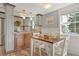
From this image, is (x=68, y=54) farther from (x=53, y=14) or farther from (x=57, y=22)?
(x=53, y=14)

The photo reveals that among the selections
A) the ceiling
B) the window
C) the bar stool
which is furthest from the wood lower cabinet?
the window

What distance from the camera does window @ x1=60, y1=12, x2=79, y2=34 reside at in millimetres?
1839

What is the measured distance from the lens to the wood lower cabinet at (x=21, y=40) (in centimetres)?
184

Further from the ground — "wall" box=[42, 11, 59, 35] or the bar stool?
"wall" box=[42, 11, 59, 35]

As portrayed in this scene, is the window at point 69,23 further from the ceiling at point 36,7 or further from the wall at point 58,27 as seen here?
the ceiling at point 36,7

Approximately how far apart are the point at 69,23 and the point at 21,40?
0.87 metres

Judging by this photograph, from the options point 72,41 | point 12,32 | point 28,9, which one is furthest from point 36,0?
point 72,41

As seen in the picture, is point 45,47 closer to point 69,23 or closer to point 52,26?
point 52,26

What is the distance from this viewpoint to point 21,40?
185 cm

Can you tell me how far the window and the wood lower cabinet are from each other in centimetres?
61

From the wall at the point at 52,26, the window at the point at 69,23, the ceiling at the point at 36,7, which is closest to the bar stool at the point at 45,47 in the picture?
the wall at the point at 52,26

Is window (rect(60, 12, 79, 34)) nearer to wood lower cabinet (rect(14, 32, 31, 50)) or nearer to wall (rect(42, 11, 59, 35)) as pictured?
wall (rect(42, 11, 59, 35))

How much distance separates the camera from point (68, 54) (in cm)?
188

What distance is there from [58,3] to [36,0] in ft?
1.25
